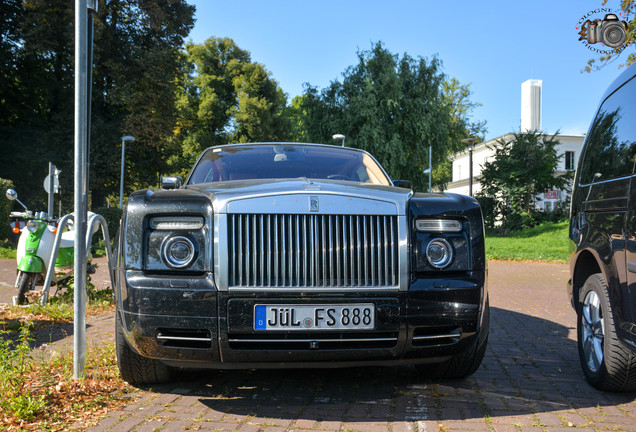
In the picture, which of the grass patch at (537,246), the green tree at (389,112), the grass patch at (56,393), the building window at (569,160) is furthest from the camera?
the building window at (569,160)

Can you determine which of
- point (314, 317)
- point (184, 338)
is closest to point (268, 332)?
point (314, 317)

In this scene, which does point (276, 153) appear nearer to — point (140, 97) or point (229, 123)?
point (140, 97)

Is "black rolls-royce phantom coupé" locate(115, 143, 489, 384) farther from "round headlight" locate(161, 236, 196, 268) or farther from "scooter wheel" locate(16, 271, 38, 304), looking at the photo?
"scooter wheel" locate(16, 271, 38, 304)

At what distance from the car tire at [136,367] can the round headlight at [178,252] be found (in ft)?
2.21

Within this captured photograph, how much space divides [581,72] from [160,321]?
1654 centimetres

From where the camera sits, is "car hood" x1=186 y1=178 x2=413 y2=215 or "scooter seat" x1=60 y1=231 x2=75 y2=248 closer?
"car hood" x1=186 y1=178 x2=413 y2=215

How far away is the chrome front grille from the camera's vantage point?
3225 millimetres

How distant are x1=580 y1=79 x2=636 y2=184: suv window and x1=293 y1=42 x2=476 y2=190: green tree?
30.0 meters

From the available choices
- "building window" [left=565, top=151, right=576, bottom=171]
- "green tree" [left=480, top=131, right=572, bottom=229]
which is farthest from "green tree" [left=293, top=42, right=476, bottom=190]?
"building window" [left=565, top=151, right=576, bottom=171]

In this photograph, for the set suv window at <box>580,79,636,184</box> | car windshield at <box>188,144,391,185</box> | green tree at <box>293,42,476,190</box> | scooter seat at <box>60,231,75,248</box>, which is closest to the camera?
suv window at <box>580,79,636,184</box>

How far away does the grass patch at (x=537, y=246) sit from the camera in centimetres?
1891

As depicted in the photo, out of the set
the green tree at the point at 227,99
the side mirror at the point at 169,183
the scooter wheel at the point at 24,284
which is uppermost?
the green tree at the point at 227,99

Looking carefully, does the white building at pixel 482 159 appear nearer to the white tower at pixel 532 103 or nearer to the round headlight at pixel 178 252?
the white tower at pixel 532 103

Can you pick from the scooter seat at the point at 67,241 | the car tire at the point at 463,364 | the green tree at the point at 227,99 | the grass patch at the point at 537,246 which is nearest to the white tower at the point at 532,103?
the green tree at the point at 227,99
